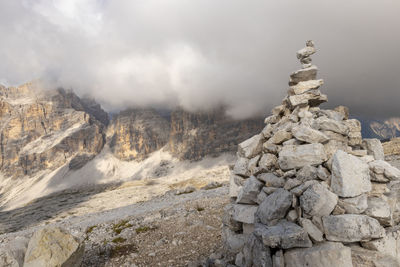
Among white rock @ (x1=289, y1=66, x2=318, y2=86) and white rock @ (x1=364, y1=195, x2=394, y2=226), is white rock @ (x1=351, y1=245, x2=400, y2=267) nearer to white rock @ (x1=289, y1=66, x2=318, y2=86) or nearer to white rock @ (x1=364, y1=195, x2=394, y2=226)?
white rock @ (x1=364, y1=195, x2=394, y2=226)

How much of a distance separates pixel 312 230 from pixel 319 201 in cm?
104

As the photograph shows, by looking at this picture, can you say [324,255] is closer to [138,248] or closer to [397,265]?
[397,265]

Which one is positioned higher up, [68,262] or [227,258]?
[227,258]

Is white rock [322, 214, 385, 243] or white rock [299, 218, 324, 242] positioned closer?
white rock [322, 214, 385, 243]

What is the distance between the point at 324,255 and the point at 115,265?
12.6m

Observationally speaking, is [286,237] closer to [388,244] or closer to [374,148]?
[388,244]

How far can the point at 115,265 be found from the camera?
45.7ft

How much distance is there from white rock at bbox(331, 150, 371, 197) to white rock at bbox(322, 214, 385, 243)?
85 centimetres

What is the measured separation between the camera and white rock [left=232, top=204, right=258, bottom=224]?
32.5ft

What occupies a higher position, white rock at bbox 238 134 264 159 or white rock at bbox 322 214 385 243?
white rock at bbox 238 134 264 159

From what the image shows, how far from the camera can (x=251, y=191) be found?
33.4 ft

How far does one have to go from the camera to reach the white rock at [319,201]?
7.75 m

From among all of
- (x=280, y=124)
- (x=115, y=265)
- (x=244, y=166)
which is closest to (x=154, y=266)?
(x=115, y=265)

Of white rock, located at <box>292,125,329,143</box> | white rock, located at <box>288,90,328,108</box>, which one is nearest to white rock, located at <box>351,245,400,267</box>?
white rock, located at <box>292,125,329,143</box>
